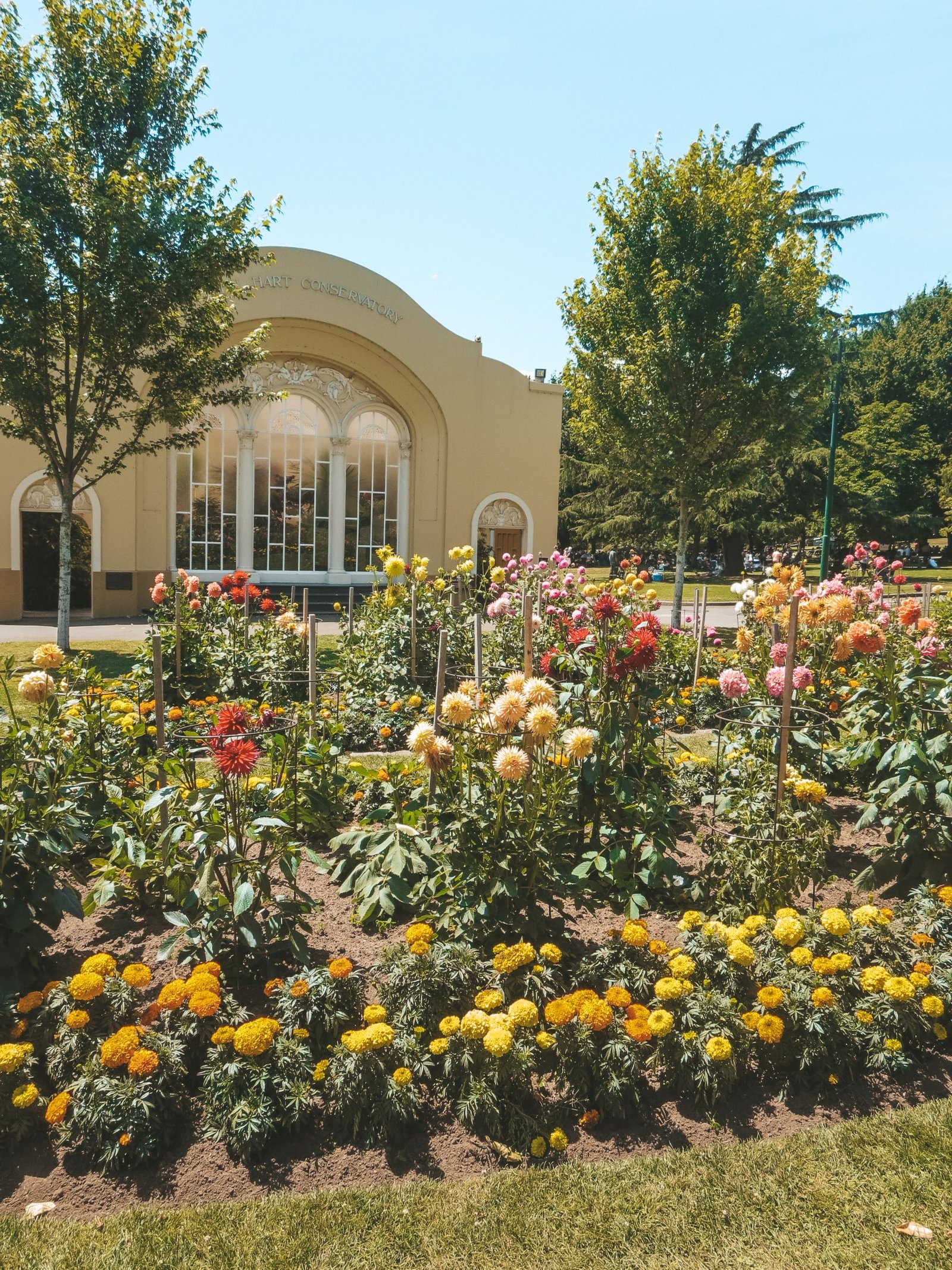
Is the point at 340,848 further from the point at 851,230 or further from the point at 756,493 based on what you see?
the point at 851,230

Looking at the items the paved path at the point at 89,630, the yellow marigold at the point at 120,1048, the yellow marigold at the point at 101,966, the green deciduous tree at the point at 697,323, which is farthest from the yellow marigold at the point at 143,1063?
the green deciduous tree at the point at 697,323

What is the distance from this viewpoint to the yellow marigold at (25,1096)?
2570mm

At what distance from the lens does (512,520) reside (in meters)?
22.2

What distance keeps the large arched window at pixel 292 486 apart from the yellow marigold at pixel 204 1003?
18.1 meters

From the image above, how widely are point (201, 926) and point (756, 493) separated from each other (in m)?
31.5

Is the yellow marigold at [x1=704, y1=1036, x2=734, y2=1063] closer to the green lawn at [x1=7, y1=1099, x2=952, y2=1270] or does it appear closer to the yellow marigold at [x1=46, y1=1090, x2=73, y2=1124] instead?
the green lawn at [x1=7, y1=1099, x2=952, y2=1270]

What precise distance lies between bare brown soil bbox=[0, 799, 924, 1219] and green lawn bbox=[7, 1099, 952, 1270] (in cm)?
6

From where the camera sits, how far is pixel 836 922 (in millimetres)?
3148

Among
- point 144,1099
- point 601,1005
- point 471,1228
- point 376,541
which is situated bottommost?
point 471,1228

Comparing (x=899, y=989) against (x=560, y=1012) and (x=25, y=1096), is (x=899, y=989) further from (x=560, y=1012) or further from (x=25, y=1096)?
(x=25, y=1096)

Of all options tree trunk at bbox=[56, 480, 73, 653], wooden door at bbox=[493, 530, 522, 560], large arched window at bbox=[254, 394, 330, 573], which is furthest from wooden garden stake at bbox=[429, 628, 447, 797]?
wooden door at bbox=[493, 530, 522, 560]

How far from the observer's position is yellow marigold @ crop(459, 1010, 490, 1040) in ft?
8.79

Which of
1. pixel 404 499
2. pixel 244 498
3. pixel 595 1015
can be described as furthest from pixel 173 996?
pixel 404 499

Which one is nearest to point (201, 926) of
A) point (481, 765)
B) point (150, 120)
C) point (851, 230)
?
point (481, 765)
